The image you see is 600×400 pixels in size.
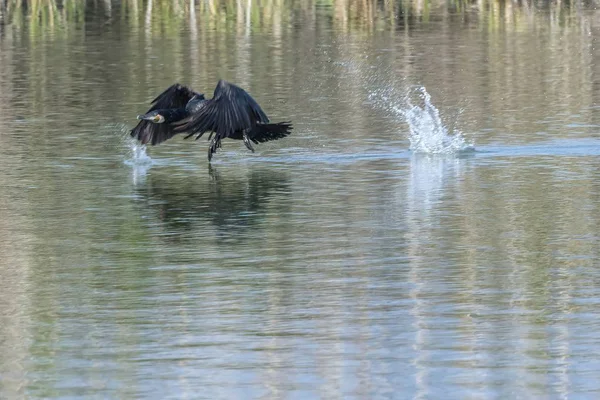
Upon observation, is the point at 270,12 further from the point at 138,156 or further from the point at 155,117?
the point at 155,117

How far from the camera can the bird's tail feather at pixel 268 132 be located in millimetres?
16703

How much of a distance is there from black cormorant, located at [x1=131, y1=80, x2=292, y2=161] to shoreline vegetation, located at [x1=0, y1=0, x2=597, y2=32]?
17.5 meters

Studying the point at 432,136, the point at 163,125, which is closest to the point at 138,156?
the point at 163,125

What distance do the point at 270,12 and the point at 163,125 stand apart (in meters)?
22.2

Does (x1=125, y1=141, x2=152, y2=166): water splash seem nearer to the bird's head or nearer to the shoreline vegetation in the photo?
the bird's head

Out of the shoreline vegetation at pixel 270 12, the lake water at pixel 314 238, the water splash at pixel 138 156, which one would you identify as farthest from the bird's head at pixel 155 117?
the shoreline vegetation at pixel 270 12

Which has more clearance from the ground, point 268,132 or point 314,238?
point 268,132

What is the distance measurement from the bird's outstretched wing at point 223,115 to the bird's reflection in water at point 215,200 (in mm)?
522

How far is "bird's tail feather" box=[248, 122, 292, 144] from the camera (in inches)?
658

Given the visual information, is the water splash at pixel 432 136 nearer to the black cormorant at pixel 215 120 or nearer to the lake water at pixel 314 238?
the lake water at pixel 314 238

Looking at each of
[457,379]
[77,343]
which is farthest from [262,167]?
[457,379]

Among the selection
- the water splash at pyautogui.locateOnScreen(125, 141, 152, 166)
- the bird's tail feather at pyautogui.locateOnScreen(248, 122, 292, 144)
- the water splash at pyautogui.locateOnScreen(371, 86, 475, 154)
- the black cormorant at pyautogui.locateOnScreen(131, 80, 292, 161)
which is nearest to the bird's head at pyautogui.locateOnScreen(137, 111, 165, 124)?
the black cormorant at pyautogui.locateOnScreen(131, 80, 292, 161)

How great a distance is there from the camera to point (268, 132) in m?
16.8

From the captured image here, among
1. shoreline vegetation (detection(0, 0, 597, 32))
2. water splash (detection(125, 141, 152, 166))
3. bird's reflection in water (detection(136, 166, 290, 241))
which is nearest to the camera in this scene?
bird's reflection in water (detection(136, 166, 290, 241))
